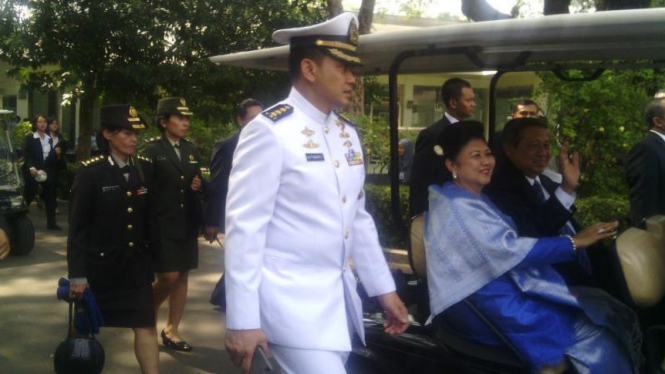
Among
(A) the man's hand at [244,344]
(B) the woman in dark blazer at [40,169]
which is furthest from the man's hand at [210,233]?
(B) the woman in dark blazer at [40,169]

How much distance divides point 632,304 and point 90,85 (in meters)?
12.2

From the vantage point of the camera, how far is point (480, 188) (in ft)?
11.5

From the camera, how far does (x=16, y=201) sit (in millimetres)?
10477

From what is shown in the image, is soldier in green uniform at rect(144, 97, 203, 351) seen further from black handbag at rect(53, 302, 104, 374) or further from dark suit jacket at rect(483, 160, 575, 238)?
dark suit jacket at rect(483, 160, 575, 238)

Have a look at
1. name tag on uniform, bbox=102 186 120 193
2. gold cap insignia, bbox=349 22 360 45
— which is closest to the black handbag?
name tag on uniform, bbox=102 186 120 193

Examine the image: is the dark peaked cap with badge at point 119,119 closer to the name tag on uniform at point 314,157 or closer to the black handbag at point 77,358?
the black handbag at point 77,358

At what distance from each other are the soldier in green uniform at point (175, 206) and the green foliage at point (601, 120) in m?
4.57

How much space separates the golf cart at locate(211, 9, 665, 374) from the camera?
299cm

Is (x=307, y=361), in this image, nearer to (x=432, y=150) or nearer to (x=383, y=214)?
(x=432, y=150)

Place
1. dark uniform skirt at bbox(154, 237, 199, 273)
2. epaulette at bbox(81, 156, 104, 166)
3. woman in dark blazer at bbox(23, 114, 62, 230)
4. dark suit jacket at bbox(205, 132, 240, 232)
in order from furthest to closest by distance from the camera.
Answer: woman in dark blazer at bbox(23, 114, 62, 230)
dark suit jacket at bbox(205, 132, 240, 232)
dark uniform skirt at bbox(154, 237, 199, 273)
epaulette at bbox(81, 156, 104, 166)

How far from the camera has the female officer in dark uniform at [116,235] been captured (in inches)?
182

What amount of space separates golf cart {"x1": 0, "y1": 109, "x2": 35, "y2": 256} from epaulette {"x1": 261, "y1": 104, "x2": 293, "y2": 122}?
8.22 metres

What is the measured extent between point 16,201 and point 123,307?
21.4ft

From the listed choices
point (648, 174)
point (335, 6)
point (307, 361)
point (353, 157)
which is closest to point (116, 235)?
point (353, 157)
